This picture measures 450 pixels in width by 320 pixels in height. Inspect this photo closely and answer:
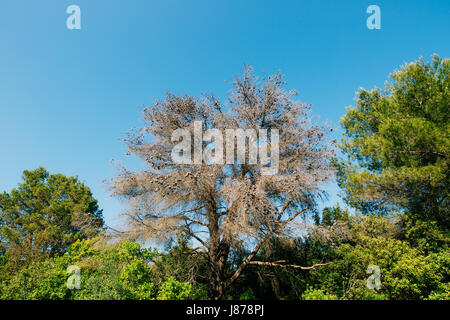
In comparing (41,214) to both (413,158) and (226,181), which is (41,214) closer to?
(226,181)

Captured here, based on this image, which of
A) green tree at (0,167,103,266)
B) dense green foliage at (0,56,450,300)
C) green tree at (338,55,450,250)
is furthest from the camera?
green tree at (0,167,103,266)

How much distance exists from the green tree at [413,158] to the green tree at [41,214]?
2115cm

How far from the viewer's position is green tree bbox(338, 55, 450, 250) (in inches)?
404

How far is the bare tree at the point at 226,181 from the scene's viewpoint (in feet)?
30.4

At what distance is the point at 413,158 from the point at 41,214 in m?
30.1

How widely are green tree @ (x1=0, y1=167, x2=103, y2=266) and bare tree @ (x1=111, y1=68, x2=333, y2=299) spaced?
13608 mm

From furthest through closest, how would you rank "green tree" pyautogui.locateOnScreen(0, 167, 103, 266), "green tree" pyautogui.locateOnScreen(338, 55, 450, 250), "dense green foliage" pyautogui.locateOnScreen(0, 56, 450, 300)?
"green tree" pyautogui.locateOnScreen(0, 167, 103, 266), "green tree" pyautogui.locateOnScreen(338, 55, 450, 250), "dense green foliage" pyautogui.locateOnScreen(0, 56, 450, 300)

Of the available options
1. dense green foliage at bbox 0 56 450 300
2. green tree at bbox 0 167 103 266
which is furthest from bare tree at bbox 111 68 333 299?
green tree at bbox 0 167 103 266

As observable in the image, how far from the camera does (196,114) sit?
1173cm

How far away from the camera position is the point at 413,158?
10.9 meters

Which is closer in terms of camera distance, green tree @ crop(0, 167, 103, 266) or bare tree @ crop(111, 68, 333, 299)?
bare tree @ crop(111, 68, 333, 299)

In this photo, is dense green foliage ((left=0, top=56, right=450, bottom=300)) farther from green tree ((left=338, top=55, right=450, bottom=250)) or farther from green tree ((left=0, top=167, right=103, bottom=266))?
green tree ((left=0, top=167, right=103, bottom=266))

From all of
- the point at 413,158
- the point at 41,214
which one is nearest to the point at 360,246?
the point at 413,158
